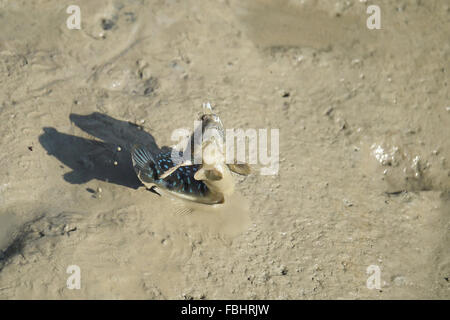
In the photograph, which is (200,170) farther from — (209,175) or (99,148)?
(99,148)

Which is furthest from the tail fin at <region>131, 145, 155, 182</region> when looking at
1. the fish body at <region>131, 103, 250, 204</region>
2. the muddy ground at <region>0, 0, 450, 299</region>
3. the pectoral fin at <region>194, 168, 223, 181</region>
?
the pectoral fin at <region>194, 168, 223, 181</region>

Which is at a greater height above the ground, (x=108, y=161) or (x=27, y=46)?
(x=27, y=46)

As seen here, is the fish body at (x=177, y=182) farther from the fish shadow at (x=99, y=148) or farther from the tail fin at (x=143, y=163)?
the fish shadow at (x=99, y=148)

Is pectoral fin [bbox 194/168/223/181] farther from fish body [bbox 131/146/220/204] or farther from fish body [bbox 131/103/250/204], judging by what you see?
fish body [bbox 131/146/220/204]

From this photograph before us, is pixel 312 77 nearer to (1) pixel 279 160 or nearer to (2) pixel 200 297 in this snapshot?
(1) pixel 279 160

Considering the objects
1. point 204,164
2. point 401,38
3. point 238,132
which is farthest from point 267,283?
point 401,38

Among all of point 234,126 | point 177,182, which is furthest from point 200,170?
point 234,126

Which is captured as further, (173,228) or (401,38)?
(401,38)
